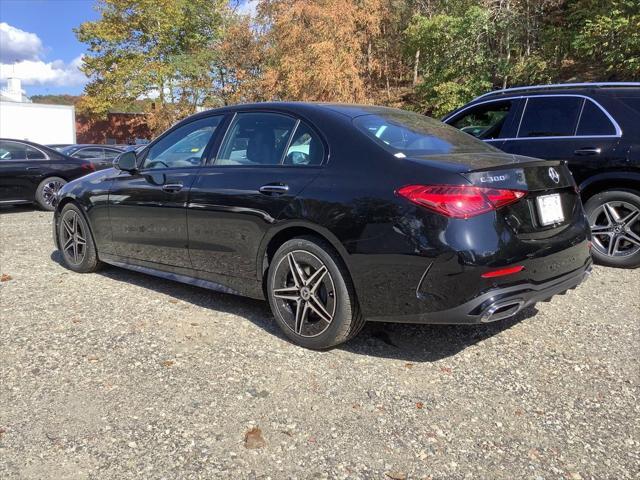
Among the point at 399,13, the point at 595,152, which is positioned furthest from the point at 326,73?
the point at 595,152

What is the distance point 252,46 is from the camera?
26.4 m

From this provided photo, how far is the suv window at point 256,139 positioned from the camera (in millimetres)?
3836

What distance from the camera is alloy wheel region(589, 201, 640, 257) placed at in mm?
5438

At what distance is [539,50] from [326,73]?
→ 758 cm

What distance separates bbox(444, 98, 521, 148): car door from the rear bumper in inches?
128

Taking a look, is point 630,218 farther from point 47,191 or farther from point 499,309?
point 47,191

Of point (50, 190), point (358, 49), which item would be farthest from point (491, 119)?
point (358, 49)

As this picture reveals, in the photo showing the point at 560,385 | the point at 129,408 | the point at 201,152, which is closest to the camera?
the point at 129,408

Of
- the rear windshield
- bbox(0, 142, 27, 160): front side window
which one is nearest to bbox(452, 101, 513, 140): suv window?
the rear windshield

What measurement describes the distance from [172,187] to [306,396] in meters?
2.11

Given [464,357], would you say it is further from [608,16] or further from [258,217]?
[608,16]

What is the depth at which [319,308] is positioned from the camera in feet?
11.4

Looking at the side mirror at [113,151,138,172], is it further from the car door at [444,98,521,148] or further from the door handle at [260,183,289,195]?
the car door at [444,98,521,148]

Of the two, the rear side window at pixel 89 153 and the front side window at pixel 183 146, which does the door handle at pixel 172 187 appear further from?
the rear side window at pixel 89 153
